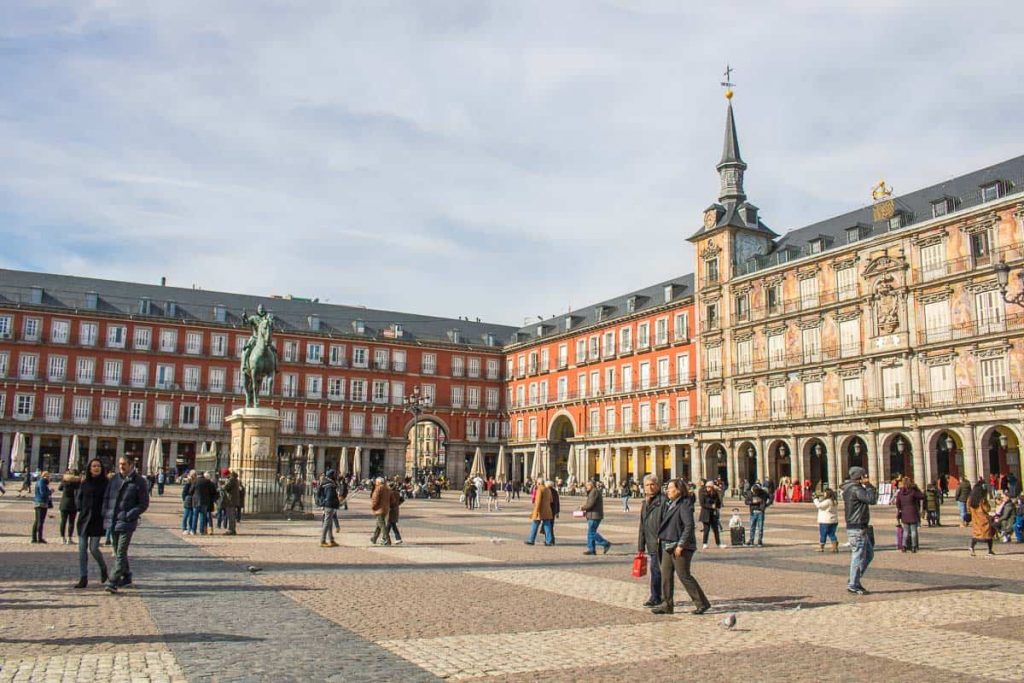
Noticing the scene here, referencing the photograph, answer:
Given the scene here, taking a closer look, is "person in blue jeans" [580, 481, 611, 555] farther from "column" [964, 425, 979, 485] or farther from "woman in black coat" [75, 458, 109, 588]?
"column" [964, 425, 979, 485]

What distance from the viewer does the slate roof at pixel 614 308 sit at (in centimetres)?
6097

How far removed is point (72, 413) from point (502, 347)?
35.1 metres

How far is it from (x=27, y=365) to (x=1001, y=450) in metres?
61.9

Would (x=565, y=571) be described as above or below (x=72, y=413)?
below

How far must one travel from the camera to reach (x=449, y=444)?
74688 millimetres

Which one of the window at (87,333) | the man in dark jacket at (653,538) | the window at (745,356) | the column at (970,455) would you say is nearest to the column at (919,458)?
the column at (970,455)

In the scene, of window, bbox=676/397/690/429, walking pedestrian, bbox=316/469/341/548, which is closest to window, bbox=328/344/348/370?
window, bbox=676/397/690/429

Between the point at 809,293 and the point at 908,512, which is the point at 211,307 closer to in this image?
the point at 809,293

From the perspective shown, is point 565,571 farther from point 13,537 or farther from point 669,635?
point 13,537

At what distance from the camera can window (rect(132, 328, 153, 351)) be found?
6588cm

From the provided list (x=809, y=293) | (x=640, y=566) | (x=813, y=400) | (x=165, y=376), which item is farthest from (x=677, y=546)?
(x=165, y=376)

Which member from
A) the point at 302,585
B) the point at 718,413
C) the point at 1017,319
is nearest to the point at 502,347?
the point at 718,413

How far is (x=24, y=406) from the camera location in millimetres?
62344

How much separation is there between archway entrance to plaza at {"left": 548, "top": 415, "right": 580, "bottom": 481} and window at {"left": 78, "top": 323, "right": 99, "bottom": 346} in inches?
1399
